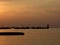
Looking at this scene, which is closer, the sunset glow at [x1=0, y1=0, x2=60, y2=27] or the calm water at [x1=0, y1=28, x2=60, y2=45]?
the sunset glow at [x1=0, y1=0, x2=60, y2=27]

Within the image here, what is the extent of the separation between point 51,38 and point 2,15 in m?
0.38

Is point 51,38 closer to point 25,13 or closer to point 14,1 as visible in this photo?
point 25,13

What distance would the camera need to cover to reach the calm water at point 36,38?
94 cm

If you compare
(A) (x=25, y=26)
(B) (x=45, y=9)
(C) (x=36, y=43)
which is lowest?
(C) (x=36, y=43)

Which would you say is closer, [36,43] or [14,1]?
[14,1]

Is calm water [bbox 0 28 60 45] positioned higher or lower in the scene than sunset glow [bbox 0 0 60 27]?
lower

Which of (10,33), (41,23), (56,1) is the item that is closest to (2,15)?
(10,33)

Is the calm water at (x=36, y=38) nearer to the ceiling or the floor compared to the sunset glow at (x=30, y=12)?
nearer to the floor

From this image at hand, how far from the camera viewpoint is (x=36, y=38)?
96 cm

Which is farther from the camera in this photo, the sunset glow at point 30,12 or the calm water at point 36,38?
the calm water at point 36,38

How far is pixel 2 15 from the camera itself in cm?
101

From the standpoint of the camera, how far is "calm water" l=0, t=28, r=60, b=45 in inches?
37.2

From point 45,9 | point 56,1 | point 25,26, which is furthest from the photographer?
point 25,26

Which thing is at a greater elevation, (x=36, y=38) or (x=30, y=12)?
(x=30, y=12)
